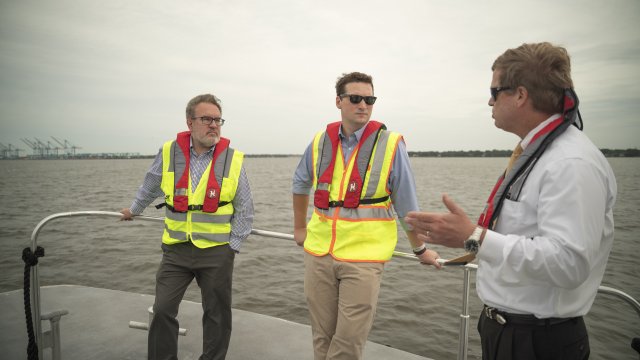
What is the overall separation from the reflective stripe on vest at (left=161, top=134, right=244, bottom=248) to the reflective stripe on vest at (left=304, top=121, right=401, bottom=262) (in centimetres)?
86

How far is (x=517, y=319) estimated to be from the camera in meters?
1.64

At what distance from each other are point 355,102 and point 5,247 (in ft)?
44.0

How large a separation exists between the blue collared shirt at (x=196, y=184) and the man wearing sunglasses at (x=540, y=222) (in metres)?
1.98

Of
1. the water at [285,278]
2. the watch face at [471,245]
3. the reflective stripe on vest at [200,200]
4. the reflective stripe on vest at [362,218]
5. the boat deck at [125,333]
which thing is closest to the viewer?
the watch face at [471,245]

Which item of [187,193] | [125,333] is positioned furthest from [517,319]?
[125,333]

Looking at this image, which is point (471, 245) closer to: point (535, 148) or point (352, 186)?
point (535, 148)

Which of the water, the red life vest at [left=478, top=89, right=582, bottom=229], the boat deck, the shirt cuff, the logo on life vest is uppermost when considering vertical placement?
the red life vest at [left=478, top=89, right=582, bottom=229]

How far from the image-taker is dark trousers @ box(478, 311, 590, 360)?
5.13ft

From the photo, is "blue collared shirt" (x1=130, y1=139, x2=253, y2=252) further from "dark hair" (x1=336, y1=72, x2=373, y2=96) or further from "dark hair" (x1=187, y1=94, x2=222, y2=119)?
"dark hair" (x1=336, y1=72, x2=373, y2=96)

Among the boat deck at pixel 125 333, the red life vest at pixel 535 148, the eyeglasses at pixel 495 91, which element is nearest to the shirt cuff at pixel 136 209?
the boat deck at pixel 125 333

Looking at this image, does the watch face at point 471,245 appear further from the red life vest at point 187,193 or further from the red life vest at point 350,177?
the red life vest at point 187,193

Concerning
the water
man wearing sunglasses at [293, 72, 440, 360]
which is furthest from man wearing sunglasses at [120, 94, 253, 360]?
the water

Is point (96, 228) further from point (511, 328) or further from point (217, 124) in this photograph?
point (511, 328)

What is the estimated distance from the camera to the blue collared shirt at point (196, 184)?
10.6ft
